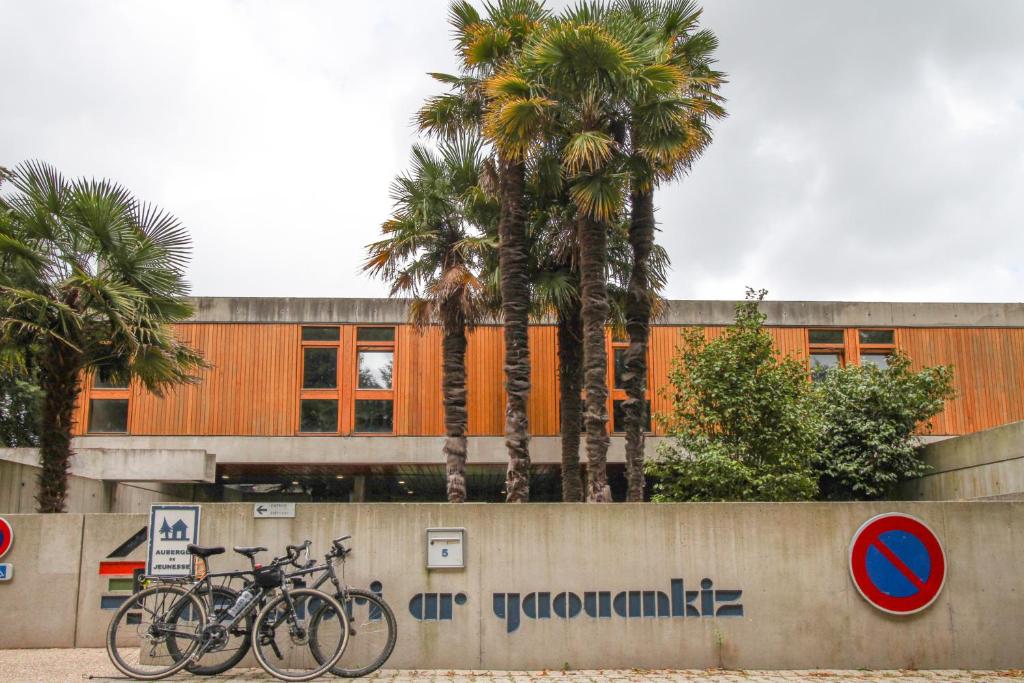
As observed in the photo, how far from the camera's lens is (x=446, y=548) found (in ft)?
33.2

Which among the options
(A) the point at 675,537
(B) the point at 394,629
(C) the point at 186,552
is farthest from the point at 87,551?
(A) the point at 675,537

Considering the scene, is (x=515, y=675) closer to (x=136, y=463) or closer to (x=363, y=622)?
(x=363, y=622)

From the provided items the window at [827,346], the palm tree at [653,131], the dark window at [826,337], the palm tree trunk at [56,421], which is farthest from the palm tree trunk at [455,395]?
the dark window at [826,337]

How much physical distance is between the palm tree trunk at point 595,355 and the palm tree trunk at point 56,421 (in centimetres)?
693

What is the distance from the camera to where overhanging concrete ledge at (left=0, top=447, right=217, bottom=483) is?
23.1m

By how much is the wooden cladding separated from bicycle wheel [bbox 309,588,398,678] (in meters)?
17.8

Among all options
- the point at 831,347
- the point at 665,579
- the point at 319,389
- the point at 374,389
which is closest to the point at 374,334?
the point at 374,389

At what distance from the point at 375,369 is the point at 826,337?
12.8 meters

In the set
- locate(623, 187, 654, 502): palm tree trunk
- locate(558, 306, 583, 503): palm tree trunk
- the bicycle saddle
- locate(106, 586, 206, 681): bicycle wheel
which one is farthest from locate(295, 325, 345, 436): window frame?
locate(106, 586, 206, 681): bicycle wheel

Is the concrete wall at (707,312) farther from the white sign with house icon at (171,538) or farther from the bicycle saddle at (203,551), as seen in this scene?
the bicycle saddle at (203,551)

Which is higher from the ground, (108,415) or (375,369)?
(375,369)

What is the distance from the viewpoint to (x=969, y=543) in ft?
34.0

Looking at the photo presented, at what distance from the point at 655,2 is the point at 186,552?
11722 mm

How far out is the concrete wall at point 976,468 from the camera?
17.2 meters
